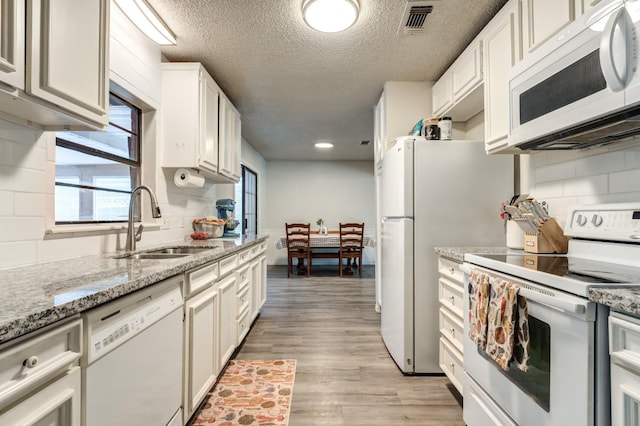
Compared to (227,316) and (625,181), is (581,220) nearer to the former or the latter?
(625,181)

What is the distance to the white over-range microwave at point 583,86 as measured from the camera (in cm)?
93

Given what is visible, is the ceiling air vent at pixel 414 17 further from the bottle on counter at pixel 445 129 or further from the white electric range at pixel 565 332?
the white electric range at pixel 565 332

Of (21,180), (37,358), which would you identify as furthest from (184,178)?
(37,358)

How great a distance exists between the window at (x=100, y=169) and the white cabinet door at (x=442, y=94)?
2.44 m

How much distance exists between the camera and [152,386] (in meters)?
1.14

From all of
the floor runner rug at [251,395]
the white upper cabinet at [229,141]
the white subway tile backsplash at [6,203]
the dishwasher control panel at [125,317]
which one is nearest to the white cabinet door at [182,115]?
the white upper cabinet at [229,141]

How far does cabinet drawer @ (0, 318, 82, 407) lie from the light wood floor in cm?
121

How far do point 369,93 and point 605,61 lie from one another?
2396 millimetres

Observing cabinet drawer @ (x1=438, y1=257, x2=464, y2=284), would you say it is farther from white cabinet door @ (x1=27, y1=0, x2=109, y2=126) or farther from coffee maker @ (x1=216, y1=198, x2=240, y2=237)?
coffee maker @ (x1=216, y1=198, x2=240, y2=237)

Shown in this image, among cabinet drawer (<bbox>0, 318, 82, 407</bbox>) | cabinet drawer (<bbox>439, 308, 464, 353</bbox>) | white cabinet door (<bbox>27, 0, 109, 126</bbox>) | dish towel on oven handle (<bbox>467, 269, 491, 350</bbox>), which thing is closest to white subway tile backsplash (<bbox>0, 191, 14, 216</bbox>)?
white cabinet door (<bbox>27, 0, 109, 126</bbox>)

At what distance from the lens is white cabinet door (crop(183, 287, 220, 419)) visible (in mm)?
1451

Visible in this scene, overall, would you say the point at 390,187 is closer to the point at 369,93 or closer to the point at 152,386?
the point at 369,93

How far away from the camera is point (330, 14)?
5.98 ft

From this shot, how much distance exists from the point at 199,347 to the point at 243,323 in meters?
0.93
